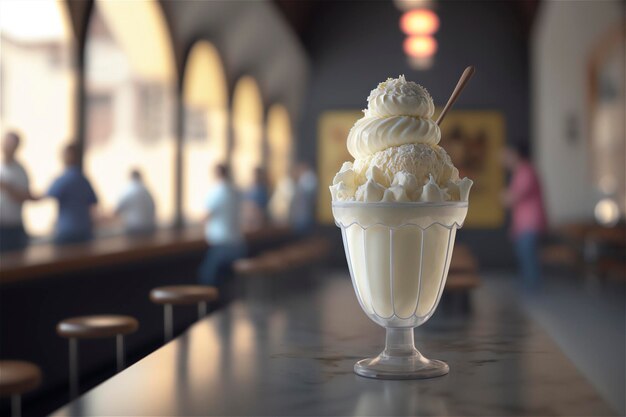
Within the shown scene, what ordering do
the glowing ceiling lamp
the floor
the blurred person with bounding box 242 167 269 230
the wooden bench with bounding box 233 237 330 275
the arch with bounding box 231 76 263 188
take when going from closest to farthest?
1. the floor
2. the wooden bench with bounding box 233 237 330 275
3. the glowing ceiling lamp
4. the blurred person with bounding box 242 167 269 230
5. the arch with bounding box 231 76 263 188

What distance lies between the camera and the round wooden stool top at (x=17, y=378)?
6.92 ft

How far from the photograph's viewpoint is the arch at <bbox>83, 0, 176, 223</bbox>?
23.1 ft

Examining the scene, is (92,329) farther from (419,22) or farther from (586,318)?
(419,22)

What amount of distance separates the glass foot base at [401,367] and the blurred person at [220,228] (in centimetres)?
504

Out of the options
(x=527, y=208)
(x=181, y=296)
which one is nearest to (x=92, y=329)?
(x=181, y=296)

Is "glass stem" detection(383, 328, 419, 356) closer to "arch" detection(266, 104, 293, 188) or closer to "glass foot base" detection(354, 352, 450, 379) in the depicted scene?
"glass foot base" detection(354, 352, 450, 379)

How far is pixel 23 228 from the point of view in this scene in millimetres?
4695

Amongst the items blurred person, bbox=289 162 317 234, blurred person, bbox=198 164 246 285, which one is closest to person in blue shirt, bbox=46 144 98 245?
blurred person, bbox=198 164 246 285

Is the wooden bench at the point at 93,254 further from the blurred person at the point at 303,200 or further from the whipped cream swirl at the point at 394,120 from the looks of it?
the blurred person at the point at 303,200

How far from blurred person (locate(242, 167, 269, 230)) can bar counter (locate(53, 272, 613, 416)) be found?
24.6ft

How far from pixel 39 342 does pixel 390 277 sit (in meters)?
3.22

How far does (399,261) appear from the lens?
155 cm

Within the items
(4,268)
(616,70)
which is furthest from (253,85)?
(4,268)

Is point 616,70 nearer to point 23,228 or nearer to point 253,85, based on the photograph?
point 253,85
